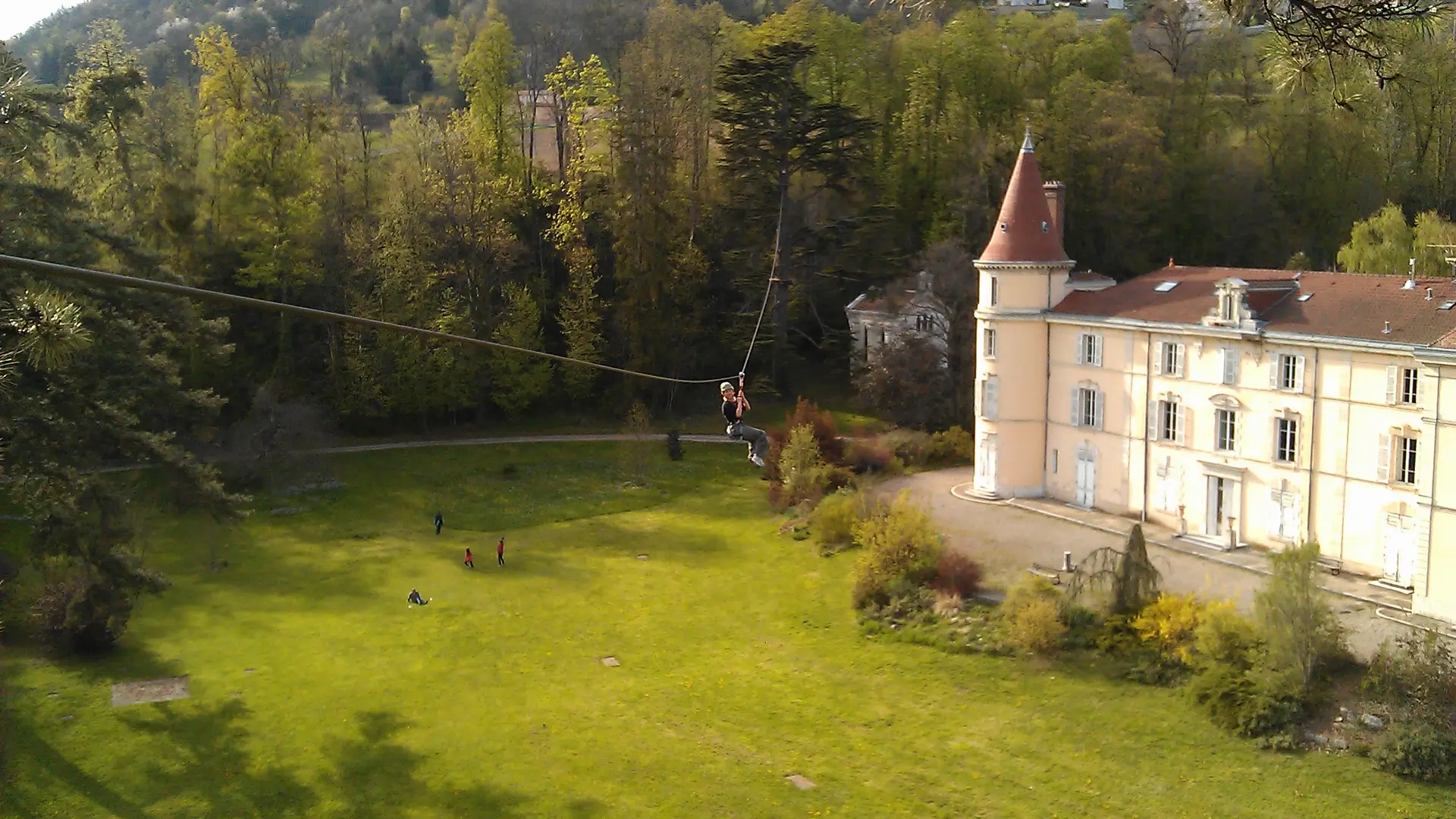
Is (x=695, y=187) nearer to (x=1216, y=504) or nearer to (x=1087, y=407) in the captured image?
(x=1087, y=407)

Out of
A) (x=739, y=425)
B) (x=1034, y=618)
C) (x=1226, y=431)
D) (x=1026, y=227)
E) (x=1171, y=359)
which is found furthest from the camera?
(x=1026, y=227)

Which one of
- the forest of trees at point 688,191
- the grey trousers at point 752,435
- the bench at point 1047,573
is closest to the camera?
the grey trousers at point 752,435

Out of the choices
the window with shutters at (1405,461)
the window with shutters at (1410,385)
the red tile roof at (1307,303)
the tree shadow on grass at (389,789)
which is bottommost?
the tree shadow on grass at (389,789)

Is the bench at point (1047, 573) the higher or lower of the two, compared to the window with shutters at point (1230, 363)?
lower

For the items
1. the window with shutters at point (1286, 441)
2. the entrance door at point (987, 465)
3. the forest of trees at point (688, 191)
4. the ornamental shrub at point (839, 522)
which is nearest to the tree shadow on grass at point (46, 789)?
the forest of trees at point (688, 191)

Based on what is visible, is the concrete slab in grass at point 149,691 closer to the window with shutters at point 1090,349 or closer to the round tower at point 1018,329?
the round tower at point 1018,329

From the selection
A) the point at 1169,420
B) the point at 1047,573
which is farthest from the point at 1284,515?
the point at 1047,573

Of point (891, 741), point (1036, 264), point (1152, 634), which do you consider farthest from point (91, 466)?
point (1036, 264)

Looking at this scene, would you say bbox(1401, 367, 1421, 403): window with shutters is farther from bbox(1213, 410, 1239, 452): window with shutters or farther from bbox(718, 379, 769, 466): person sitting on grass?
bbox(718, 379, 769, 466): person sitting on grass
